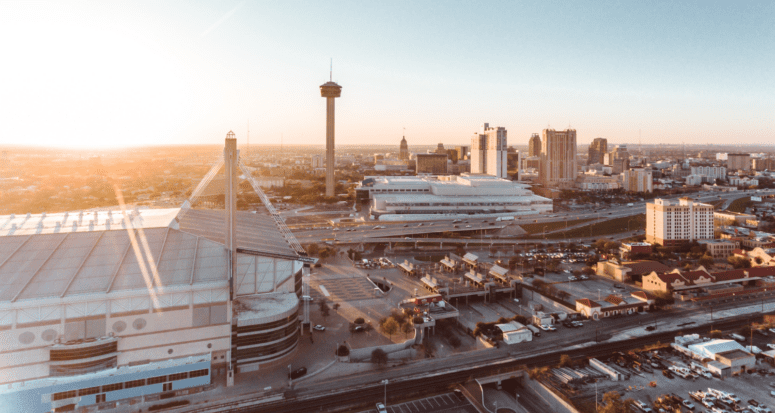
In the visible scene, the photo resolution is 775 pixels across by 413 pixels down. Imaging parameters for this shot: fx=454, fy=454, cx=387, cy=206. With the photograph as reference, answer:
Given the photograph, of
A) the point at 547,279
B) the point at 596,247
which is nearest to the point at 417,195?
the point at 596,247

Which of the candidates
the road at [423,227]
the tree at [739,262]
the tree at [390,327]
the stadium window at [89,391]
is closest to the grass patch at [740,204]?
the road at [423,227]

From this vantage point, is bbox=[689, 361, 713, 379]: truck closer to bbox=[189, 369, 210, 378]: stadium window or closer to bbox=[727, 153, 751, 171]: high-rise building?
bbox=[189, 369, 210, 378]: stadium window

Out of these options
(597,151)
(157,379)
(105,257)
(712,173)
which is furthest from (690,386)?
(597,151)

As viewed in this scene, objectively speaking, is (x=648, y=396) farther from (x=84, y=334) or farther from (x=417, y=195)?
(x=417, y=195)

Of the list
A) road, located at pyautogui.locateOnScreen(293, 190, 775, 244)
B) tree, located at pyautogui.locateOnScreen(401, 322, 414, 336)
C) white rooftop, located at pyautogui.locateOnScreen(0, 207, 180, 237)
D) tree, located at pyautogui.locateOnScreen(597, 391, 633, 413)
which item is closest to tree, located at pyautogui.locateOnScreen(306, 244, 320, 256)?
road, located at pyautogui.locateOnScreen(293, 190, 775, 244)

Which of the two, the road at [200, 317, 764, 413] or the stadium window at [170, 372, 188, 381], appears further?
the stadium window at [170, 372, 188, 381]


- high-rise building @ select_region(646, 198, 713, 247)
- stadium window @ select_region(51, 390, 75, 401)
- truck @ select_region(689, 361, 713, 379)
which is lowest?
truck @ select_region(689, 361, 713, 379)
